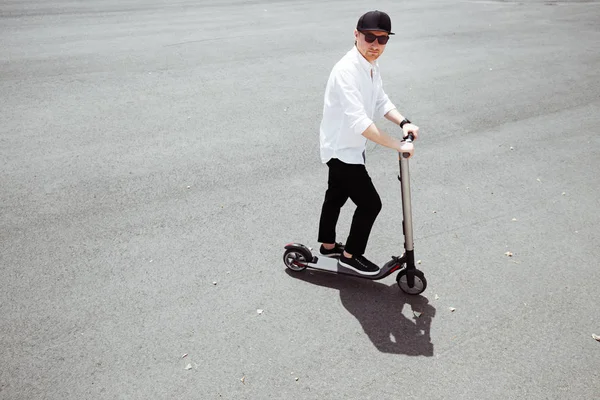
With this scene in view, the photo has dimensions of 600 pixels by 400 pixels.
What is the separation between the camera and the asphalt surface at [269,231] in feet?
12.5

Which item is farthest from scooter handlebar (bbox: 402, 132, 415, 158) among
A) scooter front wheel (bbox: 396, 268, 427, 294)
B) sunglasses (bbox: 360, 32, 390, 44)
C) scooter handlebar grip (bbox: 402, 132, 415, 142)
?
scooter front wheel (bbox: 396, 268, 427, 294)

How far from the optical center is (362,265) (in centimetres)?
456

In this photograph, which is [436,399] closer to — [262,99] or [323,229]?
[323,229]

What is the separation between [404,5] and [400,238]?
12.5 meters

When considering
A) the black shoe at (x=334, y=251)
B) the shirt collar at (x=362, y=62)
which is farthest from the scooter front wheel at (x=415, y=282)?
the shirt collar at (x=362, y=62)

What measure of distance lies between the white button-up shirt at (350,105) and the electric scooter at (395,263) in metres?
0.50

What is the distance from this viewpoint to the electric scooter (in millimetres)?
4238

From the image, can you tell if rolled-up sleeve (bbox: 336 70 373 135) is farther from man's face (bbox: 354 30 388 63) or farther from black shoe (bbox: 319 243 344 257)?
black shoe (bbox: 319 243 344 257)

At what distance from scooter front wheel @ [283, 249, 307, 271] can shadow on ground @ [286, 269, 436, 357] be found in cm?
9

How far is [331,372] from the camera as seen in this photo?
3773 mm

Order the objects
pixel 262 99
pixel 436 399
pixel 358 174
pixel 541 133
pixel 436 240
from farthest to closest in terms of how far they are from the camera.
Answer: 1. pixel 262 99
2. pixel 541 133
3. pixel 436 240
4. pixel 358 174
5. pixel 436 399

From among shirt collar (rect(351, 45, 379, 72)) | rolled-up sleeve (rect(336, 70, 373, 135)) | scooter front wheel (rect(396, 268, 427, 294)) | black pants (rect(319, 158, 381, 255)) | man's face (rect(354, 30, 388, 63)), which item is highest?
man's face (rect(354, 30, 388, 63))

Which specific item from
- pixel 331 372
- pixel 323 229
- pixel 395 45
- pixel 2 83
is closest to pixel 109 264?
pixel 323 229

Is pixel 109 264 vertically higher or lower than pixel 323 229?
lower
